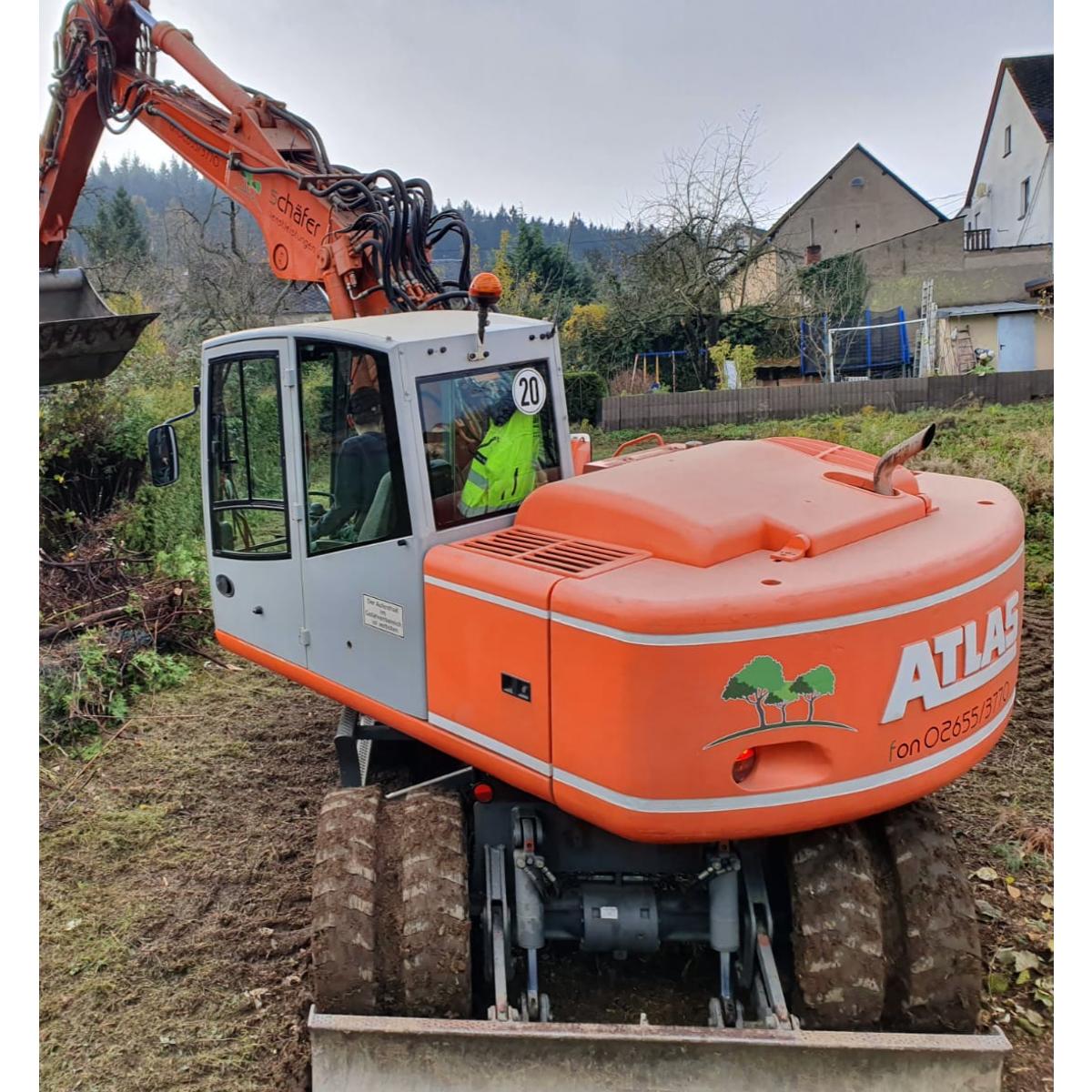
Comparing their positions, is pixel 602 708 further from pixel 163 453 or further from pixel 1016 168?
pixel 1016 168

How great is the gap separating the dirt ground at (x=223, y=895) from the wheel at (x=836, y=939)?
57 centimetres

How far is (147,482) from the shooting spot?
880cm

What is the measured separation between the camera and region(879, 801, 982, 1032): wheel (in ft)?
9.62

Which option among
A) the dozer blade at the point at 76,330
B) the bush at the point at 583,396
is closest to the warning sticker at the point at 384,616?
the dozer blade at the point at 76,330

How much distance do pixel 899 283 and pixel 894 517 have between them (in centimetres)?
2191

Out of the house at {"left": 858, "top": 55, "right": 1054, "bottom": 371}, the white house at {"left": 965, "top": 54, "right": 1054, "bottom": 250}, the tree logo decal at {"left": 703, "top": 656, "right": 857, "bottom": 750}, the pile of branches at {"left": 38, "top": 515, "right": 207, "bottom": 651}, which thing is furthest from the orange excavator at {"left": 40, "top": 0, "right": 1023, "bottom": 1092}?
the pile of branches at {"left": 38, "top": 515, "right": 207, "bottom": 651}

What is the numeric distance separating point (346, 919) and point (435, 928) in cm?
26

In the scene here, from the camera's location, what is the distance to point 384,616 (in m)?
3.38

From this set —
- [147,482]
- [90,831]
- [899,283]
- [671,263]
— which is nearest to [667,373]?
[671,263]

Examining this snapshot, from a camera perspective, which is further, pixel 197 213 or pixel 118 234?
pixel 118 234

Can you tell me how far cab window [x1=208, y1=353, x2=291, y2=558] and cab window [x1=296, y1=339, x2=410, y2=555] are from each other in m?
0.14

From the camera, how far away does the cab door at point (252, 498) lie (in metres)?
3.76

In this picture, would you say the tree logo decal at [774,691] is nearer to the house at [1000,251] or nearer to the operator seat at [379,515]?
the operator seat at [379,515]

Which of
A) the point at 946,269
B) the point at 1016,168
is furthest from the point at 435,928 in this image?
the point at 946,269
